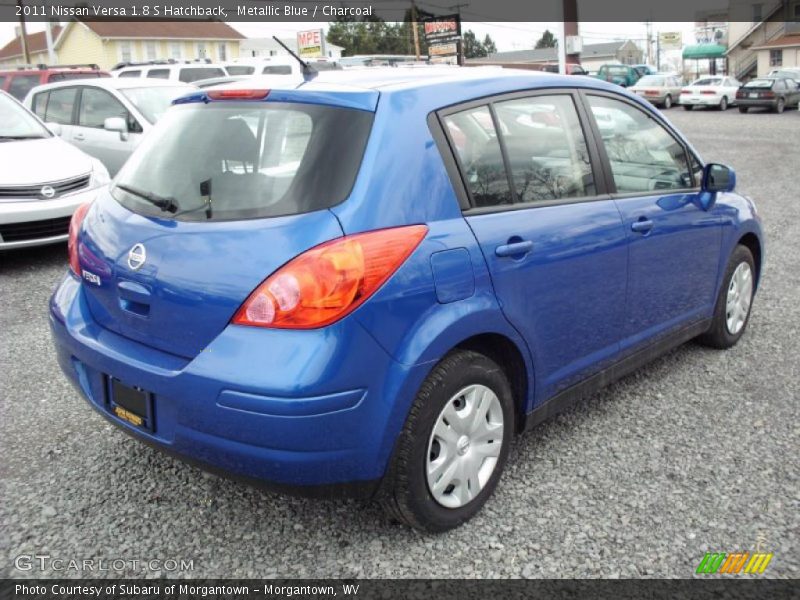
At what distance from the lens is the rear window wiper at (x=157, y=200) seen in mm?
2906

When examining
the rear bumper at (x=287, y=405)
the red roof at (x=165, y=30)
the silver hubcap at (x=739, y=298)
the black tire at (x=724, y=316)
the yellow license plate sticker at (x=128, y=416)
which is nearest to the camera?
the rear bumper at (x=287, y=405)

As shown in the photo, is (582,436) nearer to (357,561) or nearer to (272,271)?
(357,561)

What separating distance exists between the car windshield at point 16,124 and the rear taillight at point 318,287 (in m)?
6.55

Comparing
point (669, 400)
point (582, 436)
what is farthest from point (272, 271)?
point (669, 400)

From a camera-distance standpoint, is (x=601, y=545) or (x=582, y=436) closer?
(x=601, y=545)

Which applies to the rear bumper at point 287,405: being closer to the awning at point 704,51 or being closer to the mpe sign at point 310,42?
the mpe sign at point 310,42

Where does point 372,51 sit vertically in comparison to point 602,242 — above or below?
above

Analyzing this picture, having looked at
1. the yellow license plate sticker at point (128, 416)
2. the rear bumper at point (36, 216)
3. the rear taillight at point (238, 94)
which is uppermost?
the rear taillight at point (238, 94)

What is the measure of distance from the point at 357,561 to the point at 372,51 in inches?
3185

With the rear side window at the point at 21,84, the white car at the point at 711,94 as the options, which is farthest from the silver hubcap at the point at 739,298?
the white car at the point at 711,94

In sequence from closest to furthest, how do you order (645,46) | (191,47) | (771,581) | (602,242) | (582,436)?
(771,581) → (602,242) → (582,436) → (191,47) → (645,46)

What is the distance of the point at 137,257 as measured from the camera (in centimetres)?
284

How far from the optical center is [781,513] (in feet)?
10.3

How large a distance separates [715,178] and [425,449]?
2576 millimetres
